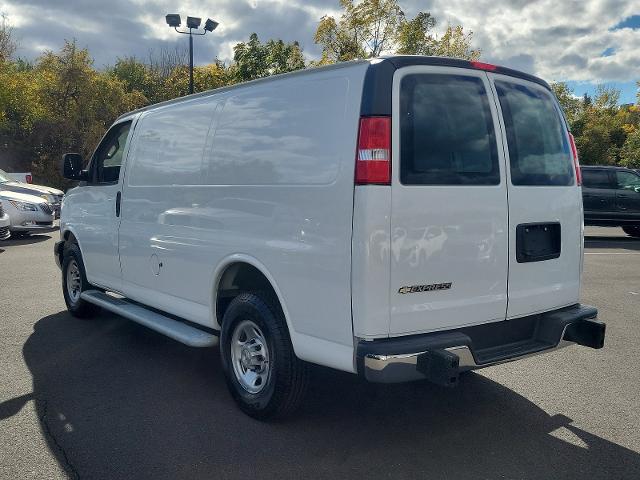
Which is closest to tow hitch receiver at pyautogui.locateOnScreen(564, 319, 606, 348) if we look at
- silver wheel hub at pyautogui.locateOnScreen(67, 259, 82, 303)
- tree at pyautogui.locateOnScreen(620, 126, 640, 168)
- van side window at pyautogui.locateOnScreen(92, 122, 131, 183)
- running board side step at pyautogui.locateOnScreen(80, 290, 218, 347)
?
running board side step at pyautogui.locateOnScreen(80, 290, 218, 347)

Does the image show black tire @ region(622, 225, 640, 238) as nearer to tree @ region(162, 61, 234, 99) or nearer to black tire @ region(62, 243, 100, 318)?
black tire @ region(62, 243, 100, 318)

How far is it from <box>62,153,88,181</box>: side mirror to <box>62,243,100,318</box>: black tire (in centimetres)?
83

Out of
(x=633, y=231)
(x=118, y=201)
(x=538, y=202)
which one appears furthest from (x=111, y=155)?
(x=633, y=231)

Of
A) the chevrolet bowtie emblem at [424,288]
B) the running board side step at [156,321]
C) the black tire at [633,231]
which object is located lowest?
the black tire at [633,231]

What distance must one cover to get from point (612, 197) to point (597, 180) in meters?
0.56

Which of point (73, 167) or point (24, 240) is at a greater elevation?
point (73, 167)

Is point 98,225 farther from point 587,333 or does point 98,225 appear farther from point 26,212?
point 26,212

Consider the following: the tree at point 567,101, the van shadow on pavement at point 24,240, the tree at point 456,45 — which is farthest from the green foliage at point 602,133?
the van shadow on pavement at point 24,240

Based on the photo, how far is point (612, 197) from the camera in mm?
15375

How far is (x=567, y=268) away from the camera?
406 centimetres

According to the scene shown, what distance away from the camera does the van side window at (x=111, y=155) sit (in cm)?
591

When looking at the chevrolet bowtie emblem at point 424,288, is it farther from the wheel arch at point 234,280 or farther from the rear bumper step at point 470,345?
the wheel arch at point 234,280

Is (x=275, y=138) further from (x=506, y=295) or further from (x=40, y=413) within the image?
(x=40, y=413)

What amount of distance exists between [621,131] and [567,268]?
174 feet
